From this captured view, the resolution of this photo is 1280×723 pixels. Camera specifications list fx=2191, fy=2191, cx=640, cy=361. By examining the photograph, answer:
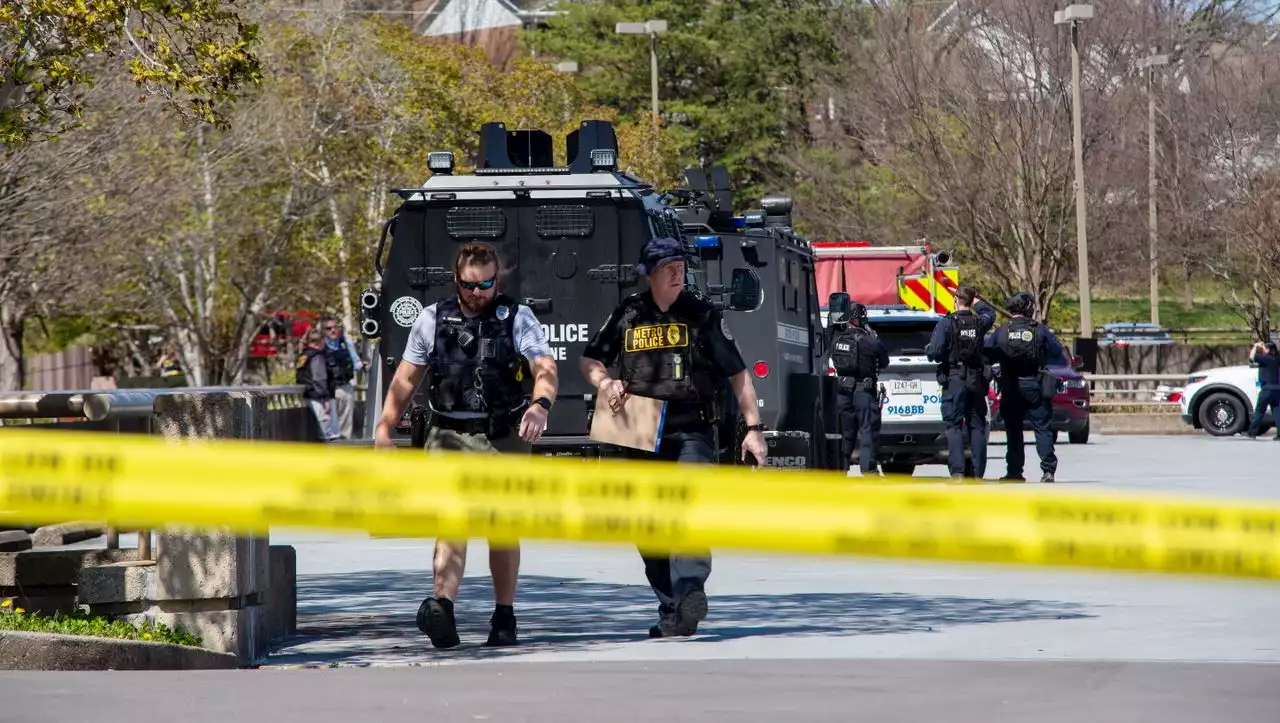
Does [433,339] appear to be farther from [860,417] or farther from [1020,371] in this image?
[860,417]

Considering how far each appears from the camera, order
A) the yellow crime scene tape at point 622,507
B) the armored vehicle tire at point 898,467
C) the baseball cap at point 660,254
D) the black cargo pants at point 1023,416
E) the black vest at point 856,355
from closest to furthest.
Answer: the yellow crime scene tape at point 622,507 < the baseball cap at point 660,254 < the black cargo pants at point 1023,416 < the black vest at point 856,355 < the armored vehicle tire at point 898,467

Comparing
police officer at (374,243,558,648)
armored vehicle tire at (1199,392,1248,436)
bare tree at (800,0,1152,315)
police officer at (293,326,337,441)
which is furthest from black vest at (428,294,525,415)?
bare tree at (800,0,1152,315)

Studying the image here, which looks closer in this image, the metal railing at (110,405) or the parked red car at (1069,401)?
the metal railing at (110,405)

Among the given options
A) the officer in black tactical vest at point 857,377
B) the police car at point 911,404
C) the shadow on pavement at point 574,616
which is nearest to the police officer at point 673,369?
the shadow on pavement at point 574,616

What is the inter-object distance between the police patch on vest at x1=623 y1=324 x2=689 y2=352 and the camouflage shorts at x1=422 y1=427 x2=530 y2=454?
752mm

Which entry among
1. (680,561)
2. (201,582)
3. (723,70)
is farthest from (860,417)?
(723,70)

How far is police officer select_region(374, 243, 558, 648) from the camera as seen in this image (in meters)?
9.03

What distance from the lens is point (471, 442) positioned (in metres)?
9.01

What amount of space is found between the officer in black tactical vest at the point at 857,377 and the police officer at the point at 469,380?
10393mm

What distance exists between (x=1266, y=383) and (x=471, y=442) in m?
22.6

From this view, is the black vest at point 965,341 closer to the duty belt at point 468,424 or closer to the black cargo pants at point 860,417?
the black cargo pants at point 860,417

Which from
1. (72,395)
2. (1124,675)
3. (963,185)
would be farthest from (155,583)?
(963,185)

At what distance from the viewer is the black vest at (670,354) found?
950 cm

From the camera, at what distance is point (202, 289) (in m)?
37.9
